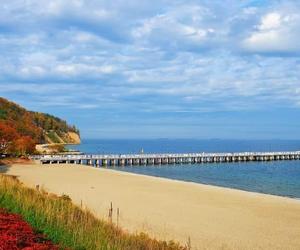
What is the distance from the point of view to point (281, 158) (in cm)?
8038

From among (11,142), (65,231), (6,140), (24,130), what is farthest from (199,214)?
(24,130)

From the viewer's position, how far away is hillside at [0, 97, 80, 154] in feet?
214

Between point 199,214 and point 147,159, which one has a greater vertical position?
point 147,159

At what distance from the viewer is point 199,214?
2159 cm

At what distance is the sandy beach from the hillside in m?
33.3

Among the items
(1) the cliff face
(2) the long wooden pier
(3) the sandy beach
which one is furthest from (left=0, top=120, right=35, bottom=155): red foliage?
(1) the cliff face

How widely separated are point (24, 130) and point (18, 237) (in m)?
104

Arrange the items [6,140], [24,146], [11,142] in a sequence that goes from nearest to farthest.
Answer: [6,140] → [11,142] → [24,146]

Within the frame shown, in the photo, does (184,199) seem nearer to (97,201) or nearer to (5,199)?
(97,201)

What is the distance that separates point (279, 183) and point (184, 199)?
19.2 m

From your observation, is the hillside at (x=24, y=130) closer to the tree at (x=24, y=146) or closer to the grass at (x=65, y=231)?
the tree at (x=24, y=146)

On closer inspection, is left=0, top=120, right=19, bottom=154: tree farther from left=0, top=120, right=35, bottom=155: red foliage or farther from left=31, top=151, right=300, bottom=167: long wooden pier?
left=31, top=151, right=300, bottom=167: long wooden pier

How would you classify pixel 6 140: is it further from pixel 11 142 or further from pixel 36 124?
pixel 36 124

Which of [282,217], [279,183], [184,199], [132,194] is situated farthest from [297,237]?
[279,183]
